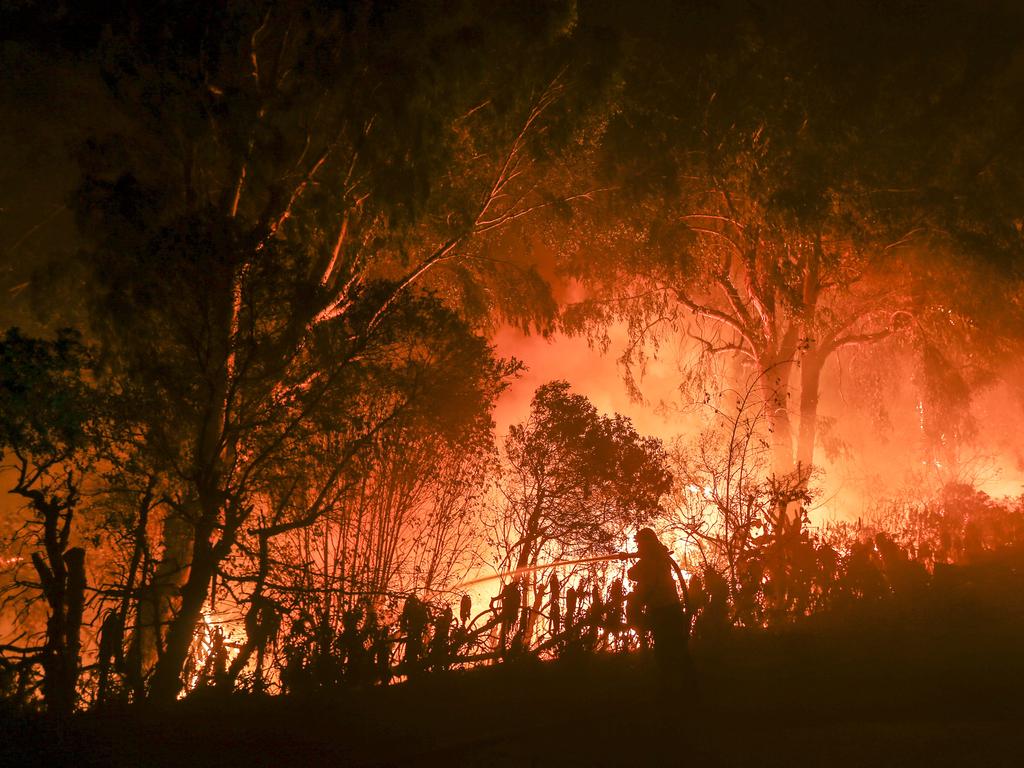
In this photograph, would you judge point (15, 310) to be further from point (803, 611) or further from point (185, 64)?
point (803, 611)

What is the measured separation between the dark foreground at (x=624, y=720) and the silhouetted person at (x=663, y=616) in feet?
0.73

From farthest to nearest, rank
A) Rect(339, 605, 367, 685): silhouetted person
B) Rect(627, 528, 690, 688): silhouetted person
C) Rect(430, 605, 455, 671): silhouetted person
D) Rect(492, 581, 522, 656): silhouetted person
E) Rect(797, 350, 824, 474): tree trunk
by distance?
Rect(797, 350, 824, 474): tree trunk < Rect(492, 581, 522, 656): silhouetted person < Rect(430, 605, 455, 671): silhouetted person < Rect(339, 605, 367, 685): silhouetted person < Rect(627, 528, 690, 688): silhouetted person

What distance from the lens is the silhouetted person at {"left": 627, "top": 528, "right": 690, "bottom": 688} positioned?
7.31 metres

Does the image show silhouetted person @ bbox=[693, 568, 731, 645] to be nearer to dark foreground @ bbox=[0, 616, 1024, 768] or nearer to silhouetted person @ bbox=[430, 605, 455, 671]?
dark foreground @ bbox=[0, 616, 1024, 768]

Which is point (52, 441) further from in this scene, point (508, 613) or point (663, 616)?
point (663, 616)

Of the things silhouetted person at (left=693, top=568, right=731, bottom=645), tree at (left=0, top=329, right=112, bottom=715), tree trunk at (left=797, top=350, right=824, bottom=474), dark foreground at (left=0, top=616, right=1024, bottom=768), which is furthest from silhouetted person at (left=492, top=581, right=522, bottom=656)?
tree trunk at (left=797, top=350, right=824, bottom=474)

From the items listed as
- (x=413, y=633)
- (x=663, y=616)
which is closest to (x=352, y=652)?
(x=413, y=633)

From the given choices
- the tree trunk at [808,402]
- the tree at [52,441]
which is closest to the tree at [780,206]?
the tree trunk at [808,402]

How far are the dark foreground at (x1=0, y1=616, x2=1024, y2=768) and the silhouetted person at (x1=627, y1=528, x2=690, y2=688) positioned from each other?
222 millimetres

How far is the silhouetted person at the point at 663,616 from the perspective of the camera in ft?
24.0

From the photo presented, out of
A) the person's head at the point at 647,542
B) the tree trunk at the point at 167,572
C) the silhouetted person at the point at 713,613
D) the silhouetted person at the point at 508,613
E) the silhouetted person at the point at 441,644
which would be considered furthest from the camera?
the silhouetted person at the point at 713,613

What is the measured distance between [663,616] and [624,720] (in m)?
0.95

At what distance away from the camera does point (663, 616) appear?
7312 millimetres

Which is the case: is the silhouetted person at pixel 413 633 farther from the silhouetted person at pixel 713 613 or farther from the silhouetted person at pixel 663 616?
the silhouetted person at pixel 713 613
